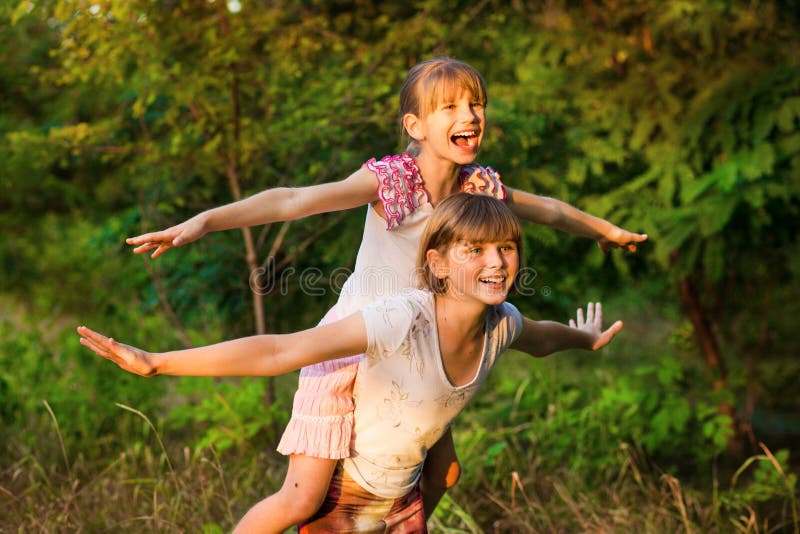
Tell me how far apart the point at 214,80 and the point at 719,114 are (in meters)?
2.73

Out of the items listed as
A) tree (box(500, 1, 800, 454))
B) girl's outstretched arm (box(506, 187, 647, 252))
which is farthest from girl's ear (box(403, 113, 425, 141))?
tree (box(500, 1, 800, 454))

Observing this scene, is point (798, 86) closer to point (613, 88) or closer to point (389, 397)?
point (613, 88)

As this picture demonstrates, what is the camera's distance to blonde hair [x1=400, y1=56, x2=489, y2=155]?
2.66m

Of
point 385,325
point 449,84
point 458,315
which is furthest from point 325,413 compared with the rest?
point 449,84

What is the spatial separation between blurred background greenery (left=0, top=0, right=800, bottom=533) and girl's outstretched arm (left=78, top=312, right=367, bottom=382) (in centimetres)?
183

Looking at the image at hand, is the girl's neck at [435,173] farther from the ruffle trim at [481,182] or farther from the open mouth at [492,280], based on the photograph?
the open mouth at [492,280]

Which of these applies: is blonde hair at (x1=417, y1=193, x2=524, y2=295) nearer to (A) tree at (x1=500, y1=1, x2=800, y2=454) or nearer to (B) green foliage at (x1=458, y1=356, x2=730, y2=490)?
(B) green foliage at (x1=458, y1=356, x2=730, y2=490)

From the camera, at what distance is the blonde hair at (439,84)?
266 centimetres

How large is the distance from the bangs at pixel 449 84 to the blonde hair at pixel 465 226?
0.38m

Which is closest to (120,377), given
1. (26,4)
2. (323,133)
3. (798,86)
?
(323,133)

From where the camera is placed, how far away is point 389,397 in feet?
7.93

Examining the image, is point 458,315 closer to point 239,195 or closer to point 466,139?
point 466,139

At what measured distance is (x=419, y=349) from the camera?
2.38m

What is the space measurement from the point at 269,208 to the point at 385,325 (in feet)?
1.55
